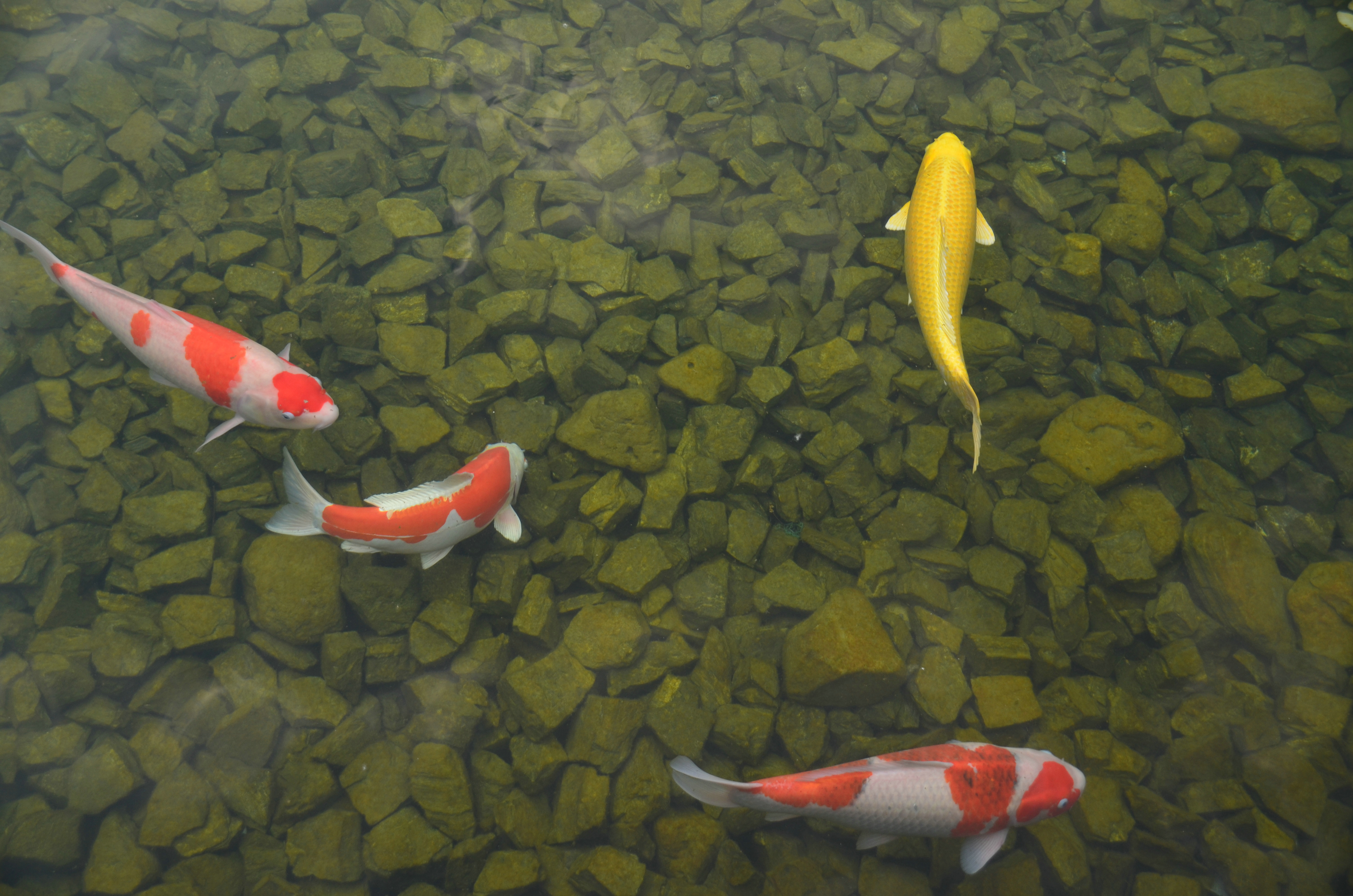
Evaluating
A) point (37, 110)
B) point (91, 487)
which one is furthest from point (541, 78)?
point (91, 487)

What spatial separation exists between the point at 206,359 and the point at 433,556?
1.12m

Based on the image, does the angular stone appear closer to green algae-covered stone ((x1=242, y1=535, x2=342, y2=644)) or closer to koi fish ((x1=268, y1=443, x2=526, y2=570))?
koi fish ((x1=268, y1=443, x2=526, y2=570))

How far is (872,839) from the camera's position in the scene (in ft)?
7.95

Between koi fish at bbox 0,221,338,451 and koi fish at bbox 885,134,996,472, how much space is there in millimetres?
2360

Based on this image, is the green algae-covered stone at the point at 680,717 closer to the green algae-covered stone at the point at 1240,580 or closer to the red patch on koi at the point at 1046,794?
the red patch on koi at the point at 1046,794

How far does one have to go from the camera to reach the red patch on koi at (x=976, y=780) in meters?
2.34

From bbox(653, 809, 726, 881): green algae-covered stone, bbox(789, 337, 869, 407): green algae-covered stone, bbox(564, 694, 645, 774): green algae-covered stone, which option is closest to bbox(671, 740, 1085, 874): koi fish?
bbox(653, 809, 726, 881): green algae-covered stone

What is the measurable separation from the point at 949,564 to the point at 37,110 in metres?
5.12

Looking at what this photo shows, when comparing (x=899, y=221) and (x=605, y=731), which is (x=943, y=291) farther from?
(x=605, y=731)

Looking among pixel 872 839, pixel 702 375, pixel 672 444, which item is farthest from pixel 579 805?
pixel 702 375

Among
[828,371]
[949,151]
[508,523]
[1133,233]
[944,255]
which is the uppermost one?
[949,151]

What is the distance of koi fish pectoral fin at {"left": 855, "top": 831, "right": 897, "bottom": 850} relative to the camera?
7.92 ft

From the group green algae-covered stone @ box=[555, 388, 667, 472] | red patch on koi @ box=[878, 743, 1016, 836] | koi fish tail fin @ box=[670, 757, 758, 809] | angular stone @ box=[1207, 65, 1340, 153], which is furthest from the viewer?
angular stone @ box=[1207, 65, 1340, 153]

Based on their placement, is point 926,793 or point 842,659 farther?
point 842,659
